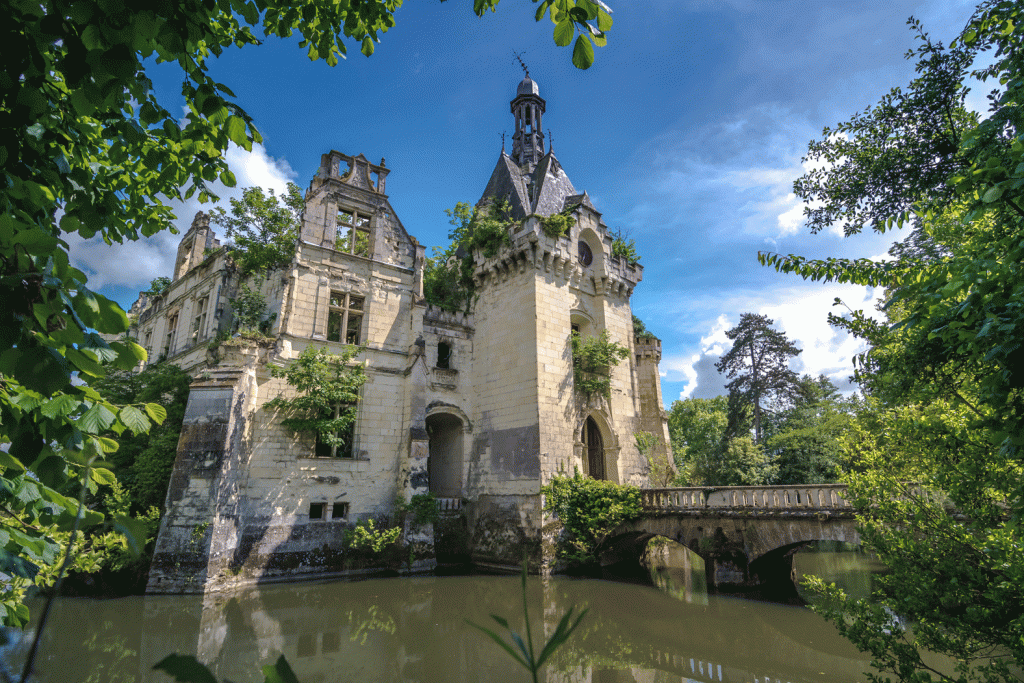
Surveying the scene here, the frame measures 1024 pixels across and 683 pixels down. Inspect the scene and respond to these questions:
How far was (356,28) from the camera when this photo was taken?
148 inches

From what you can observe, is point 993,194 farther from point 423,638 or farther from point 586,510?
point 586,510

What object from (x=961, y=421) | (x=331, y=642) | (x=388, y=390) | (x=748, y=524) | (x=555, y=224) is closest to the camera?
(x=961, y=421)

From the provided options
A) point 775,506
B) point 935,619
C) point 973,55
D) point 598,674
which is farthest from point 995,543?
point 973,55

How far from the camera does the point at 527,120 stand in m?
25.1

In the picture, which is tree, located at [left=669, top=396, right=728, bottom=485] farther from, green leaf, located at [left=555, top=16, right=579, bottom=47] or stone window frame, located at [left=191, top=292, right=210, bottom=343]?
green leaf, located at [left=555, top=16, right=579, bottom=47]

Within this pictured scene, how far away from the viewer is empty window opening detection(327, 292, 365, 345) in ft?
51.3

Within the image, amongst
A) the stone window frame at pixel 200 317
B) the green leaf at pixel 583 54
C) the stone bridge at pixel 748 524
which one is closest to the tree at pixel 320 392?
the stone window frame at pixel 200 317

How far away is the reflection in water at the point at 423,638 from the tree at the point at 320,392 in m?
3.91

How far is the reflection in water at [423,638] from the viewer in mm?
7453

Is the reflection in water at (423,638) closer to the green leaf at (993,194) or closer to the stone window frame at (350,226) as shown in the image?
the green leaf at (993,194)

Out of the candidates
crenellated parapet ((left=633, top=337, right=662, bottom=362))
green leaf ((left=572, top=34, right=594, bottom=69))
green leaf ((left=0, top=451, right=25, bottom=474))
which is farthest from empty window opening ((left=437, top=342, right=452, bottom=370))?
green leaf ((left=572, top=34, right=594, bottom=69))

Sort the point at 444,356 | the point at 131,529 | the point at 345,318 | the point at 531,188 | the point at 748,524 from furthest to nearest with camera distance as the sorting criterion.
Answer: the point at 531,188, the point at 444,356, the point at 345,318, the point at 748,524, the point at 131,529

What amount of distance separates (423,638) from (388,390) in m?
8.17

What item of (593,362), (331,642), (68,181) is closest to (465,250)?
(593,362)
